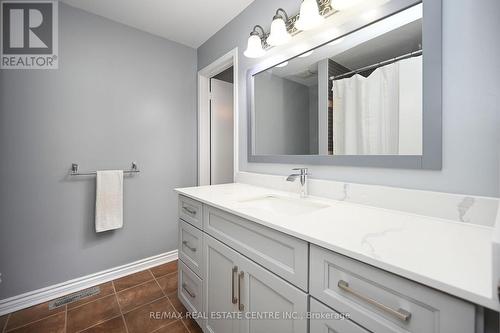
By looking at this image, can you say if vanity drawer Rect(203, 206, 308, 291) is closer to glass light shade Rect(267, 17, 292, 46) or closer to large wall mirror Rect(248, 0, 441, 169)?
large wall mirror Rect(248, 0, 441, 169)

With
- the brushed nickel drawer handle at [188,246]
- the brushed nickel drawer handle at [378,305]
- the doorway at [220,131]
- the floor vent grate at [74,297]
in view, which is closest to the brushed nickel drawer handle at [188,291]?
the brushed nickel drawer handle at [188,246]

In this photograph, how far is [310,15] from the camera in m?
1.17

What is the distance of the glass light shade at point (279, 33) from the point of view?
134 cm

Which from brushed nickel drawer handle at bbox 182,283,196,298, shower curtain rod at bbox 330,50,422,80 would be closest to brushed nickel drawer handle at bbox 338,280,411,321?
shower curtain rod at bbox 330,50,422,80

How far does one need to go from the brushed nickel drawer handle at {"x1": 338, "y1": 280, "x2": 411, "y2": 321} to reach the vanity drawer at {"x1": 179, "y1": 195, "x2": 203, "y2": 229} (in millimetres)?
835

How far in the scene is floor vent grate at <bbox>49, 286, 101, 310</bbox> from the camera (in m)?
1.58

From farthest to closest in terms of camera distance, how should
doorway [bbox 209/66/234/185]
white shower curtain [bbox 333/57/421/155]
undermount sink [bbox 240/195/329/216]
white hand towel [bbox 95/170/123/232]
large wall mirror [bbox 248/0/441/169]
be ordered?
doorway [bbox 209/66/234/185]
white hand towel [bbox 95/170/123/232]
undermount sink [bbox 240/195/329/216]
white shower curtain [bbox 333/57/421/155]
large wall mirror [bbox 248/0/441/169]

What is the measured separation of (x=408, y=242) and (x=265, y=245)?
0.46 meters

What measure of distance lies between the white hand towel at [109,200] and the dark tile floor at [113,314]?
0.53 m

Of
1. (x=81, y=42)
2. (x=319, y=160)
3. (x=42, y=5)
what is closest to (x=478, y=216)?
(x=319, y=160)

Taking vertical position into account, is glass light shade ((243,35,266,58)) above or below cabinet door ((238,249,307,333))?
above

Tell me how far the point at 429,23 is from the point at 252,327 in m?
1.40

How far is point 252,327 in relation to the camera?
890 millimetres

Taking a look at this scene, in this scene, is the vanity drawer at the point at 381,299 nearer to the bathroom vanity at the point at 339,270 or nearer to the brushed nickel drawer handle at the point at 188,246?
the bathroom vanity at the point at 339,270
